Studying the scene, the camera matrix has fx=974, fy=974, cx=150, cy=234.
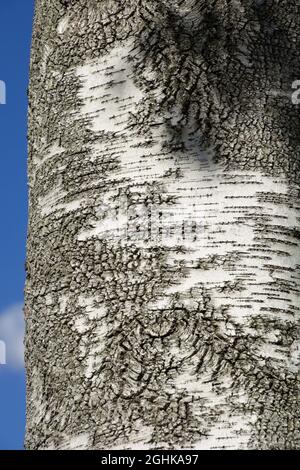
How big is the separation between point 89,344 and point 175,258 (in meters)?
0.27

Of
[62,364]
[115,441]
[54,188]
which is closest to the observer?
[115,441]

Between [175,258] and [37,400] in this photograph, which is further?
[37,400]

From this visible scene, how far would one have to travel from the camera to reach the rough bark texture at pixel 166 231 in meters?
2.05

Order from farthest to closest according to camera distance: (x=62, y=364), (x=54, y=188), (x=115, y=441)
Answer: (x=54, y=188) → (x=62, y=364) → (x=115, y=441)

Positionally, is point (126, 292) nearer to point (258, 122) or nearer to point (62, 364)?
point (62, 364)

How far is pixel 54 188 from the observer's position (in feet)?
7.68

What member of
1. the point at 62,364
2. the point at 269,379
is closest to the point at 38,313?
the point at 62,364

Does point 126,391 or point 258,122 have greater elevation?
point 258,122

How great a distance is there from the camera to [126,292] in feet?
6.97

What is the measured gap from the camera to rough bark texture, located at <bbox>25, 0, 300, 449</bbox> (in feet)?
6.72

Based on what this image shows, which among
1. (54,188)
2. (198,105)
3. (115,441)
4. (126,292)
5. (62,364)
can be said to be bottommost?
(115,441)

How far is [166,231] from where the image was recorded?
214cm

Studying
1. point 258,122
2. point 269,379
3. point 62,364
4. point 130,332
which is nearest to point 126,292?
point 130,332

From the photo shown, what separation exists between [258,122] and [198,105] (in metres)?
0.15
